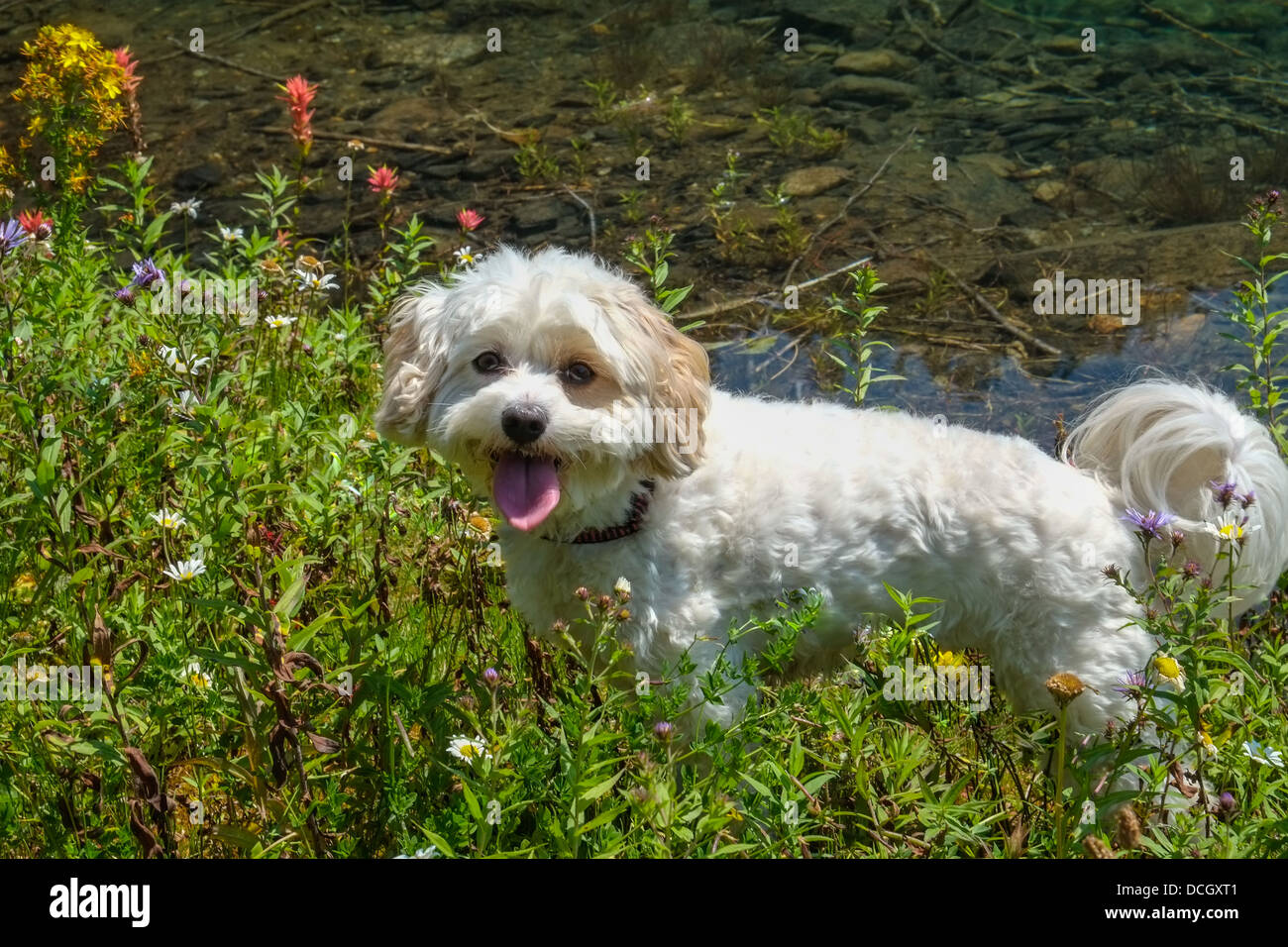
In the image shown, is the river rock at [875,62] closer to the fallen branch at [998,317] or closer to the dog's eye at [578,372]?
the fallen branch at [998,317]

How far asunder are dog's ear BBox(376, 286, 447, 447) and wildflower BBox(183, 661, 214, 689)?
31.6 inches

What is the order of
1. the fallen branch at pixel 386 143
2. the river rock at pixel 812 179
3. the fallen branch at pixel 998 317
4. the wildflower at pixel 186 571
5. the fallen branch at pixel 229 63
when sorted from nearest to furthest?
the wildflower at pixel 186 571
the fallen branch at pixel 998 317
the river rock at pixel 812 179
the fallen branch at pixel 386 143
the fallen branch at pixel 229 63

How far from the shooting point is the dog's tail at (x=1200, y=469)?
3.58 metres

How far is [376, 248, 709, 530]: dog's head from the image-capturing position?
131 inches

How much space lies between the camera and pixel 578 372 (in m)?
3.50

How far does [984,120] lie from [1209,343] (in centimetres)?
268

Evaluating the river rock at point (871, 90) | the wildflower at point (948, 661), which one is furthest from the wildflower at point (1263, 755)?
the river rock at point (871, 90)

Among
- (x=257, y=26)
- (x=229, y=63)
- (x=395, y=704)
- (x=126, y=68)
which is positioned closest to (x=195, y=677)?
(x=395, y=704)

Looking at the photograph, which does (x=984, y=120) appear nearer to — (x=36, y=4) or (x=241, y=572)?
(x=241, y=572)

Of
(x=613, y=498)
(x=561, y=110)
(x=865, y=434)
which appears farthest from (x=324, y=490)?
(x=561, y=110)

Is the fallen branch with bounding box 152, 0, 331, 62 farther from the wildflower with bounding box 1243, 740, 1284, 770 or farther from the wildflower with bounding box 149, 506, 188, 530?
the wildflower with bounding box 1243, 740, 1284, 770

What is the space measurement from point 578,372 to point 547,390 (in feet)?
0.50

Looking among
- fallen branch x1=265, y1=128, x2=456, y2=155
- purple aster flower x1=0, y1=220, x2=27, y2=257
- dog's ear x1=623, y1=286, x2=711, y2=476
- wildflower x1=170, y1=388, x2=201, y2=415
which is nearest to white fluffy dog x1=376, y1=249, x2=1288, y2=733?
dog's ear x1=623, y1=286, x2=711, y2=476

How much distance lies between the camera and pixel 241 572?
12.8ft
